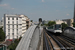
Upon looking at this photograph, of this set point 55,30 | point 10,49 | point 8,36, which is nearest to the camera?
point 55,30

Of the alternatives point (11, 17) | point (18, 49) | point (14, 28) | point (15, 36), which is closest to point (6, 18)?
point (11, 17)

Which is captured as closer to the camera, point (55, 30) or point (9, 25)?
point (55, 30)

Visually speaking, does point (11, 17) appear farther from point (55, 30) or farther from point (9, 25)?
point (55, 30)

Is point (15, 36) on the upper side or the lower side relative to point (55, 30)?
lower

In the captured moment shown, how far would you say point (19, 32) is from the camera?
164 ft

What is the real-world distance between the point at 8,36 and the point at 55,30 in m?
28.8

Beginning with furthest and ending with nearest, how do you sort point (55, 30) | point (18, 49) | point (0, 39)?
point (0, 39), point (55, 30), point (18, 49)

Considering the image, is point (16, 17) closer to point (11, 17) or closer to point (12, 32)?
point (11, 17)

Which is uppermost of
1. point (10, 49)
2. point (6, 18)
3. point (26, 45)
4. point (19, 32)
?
point (6, 18)

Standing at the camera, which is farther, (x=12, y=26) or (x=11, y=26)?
(x=12, y=26)

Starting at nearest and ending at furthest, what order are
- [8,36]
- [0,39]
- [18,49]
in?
[18,49], [0,39], [8,36]

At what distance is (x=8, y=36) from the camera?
47.6 meters

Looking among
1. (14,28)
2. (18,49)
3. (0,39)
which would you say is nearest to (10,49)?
(0,39)

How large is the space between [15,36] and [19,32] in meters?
2.81
